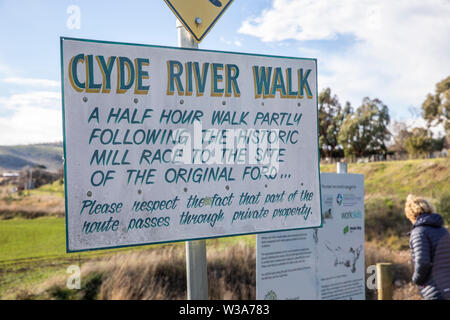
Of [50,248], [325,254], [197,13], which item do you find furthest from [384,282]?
[50,248]

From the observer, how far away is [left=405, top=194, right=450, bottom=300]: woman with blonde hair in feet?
13.2

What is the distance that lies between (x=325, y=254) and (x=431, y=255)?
3.51 feet

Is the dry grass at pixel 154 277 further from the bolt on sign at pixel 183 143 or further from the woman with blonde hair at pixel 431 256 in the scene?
the bolt on sign at pixel 183 143

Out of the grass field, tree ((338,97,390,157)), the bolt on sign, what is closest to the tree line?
tree ((338,97,390,157))

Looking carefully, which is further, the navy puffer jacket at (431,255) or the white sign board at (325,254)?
the white sign board at (325,254)

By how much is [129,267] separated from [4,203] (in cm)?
460

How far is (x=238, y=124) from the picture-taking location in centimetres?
248

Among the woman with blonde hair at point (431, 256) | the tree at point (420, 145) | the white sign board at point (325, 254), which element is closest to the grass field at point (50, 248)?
the white sign board at point (325, 254)

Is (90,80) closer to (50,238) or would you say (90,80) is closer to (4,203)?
(50,238)

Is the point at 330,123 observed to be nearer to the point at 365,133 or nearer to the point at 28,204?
the point at 365,133

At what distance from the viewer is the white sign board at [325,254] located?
4.23 m

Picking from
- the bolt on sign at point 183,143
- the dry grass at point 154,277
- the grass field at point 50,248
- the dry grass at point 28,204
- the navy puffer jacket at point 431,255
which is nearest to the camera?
the bolt on sign at point 183,143

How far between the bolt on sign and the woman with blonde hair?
191 cm
